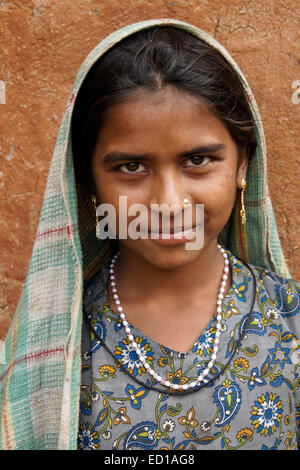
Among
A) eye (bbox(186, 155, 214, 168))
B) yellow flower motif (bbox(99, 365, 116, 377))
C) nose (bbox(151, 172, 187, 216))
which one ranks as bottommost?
yellow flower motif (bbox(99, 365, 116, 377))

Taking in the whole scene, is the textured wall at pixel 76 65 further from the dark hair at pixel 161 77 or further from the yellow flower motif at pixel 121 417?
the yellow flower motif at pixel 121 417

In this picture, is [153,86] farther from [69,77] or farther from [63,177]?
[69,77]

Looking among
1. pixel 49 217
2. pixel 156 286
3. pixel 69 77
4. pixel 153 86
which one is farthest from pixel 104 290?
pixel 69 77

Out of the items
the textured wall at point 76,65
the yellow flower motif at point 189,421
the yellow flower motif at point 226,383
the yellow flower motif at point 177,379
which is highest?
the textured wall at point 76,65

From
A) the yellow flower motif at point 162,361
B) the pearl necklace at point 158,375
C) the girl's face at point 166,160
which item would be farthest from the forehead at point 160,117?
the yellow flower motif at point 162,361

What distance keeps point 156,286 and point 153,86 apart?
51 cm

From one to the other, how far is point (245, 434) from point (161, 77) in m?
0.83

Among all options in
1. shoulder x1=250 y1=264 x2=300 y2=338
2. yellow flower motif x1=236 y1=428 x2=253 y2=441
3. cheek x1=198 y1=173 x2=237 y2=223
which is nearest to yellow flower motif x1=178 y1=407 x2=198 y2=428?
yellow flower motif x1=236 y1=428 x2=253 y2=441

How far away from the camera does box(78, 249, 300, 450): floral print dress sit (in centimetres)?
136

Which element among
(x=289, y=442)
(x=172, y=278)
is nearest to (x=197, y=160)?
(x=172, y=278)

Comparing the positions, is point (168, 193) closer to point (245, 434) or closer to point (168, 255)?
point (168, 255)

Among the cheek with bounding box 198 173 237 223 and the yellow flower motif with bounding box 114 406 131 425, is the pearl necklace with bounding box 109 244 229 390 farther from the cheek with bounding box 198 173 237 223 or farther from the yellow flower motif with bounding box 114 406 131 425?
the cheek with bounding box 198 173 237 223

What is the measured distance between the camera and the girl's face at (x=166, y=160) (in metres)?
1.25

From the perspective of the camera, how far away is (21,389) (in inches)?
56.5
